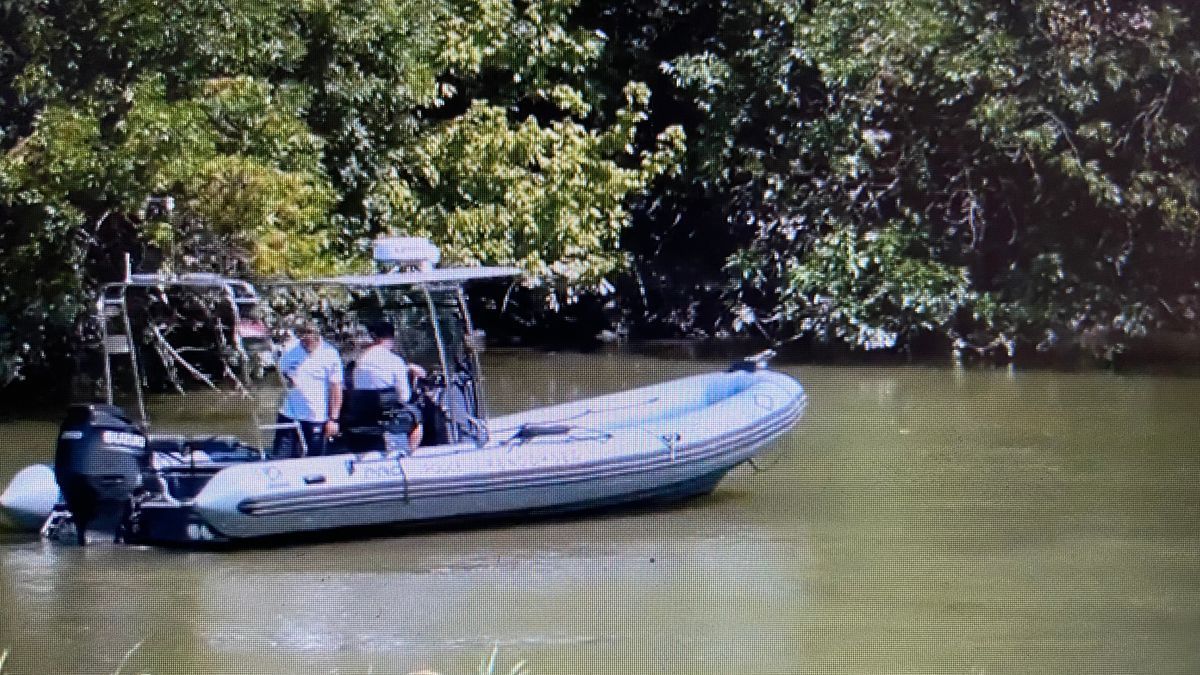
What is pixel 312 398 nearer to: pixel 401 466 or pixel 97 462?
pixel 401 466

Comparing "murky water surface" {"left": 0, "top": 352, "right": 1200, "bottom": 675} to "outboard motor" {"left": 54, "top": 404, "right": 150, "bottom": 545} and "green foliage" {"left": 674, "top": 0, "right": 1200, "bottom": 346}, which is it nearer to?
"outboard motor" {"left": 54, "top": 404, "right": 150, "bottom": 545}

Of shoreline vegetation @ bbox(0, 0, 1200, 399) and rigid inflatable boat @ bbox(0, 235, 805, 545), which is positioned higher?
shoreline vegetation @ bbox(0, 0, 1200, 399)

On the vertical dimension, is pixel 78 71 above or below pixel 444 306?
above

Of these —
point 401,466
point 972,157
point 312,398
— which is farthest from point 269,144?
point 972,157

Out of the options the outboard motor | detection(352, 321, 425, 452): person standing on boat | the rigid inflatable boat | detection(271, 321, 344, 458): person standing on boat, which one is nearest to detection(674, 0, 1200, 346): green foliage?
the rigid inflatable boat

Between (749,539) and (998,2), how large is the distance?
719 cm

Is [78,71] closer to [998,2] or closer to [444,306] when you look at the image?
[444,306]

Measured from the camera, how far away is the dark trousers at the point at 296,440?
8.48 meters

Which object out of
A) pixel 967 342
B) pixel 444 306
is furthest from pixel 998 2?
pixel 444 306

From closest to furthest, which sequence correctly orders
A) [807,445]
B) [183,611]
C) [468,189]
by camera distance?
1. [183,611]
2. [807,445]
3. [468,189]

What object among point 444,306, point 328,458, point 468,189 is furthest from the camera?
point 468,189

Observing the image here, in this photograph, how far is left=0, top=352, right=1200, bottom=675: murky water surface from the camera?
21.3ft

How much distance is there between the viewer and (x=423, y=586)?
297 inches

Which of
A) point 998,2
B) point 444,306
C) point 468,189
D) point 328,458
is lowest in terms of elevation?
point 328,458
